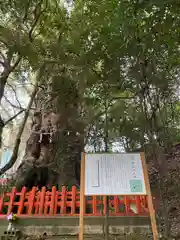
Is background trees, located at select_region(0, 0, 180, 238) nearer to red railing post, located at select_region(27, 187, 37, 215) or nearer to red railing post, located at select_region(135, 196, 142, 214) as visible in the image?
red railing post, located at select_region(135, 196, 142, 214)

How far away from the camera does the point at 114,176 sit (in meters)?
2.29

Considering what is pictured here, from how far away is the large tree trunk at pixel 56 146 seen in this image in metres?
5.30

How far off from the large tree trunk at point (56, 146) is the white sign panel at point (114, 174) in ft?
9.37

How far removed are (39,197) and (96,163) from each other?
1.79m

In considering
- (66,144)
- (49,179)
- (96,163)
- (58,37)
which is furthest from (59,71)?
(96,163)

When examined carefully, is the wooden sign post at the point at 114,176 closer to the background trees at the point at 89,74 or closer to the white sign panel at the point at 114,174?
the white sign panel at the point at 114,174

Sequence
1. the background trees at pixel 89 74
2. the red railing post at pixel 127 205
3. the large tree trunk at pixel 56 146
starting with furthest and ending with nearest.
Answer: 1. the large tree trunk at pixel 56 146
2. the red railing post at pixel 127 205
3. the background trees at pixel 89 74

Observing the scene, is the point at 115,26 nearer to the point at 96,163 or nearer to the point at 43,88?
the point at 96,163

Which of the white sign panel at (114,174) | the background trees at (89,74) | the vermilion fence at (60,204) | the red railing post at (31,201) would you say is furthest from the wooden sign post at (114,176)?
the red railing post at (31,201)

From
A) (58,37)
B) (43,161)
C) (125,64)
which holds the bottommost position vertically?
(43,161)

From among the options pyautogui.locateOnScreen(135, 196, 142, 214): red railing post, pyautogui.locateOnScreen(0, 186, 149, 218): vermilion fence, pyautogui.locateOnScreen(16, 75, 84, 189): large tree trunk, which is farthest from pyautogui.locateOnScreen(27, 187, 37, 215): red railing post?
pyautogui.locateOnScreen(135, 196, 142, 214): red railing post

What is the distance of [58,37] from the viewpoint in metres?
4.91

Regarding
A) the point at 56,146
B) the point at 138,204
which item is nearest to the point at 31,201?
the point at 138,204

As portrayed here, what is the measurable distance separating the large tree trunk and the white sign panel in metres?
2.86
